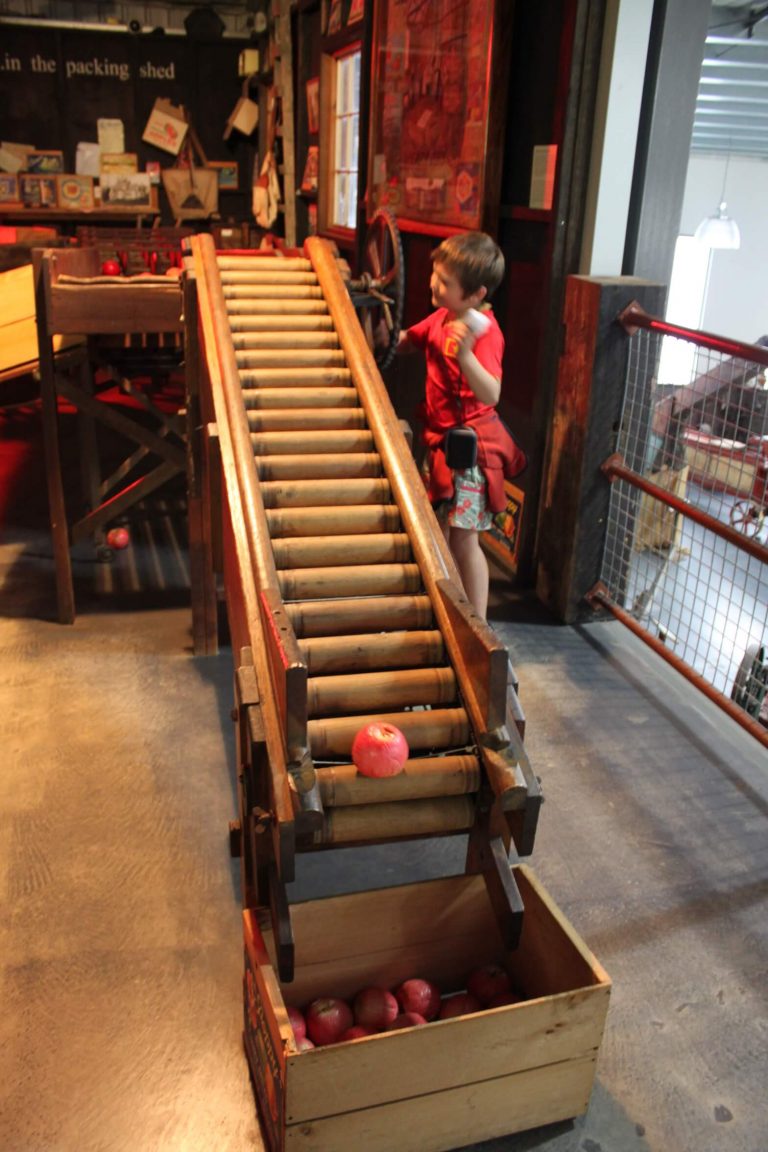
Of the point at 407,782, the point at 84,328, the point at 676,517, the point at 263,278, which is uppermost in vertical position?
the point at 263,278

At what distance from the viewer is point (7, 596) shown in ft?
14.8

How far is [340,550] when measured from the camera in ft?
8.56

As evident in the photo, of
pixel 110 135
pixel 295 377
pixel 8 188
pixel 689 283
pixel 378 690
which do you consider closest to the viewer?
pixel 378 690

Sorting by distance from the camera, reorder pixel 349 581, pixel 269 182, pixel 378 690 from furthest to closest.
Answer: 1. pixel 269 182
2. pixel 349 581
3. pixel 378 690

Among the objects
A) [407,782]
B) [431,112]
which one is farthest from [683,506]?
[431,112]

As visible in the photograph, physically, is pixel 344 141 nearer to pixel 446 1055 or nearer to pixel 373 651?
pixel 373 651

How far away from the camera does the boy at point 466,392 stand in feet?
10.7

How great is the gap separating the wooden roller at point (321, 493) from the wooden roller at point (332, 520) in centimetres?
5

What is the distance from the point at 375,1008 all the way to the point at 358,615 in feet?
2.95

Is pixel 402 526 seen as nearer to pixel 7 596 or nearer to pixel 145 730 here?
pixel 145 730

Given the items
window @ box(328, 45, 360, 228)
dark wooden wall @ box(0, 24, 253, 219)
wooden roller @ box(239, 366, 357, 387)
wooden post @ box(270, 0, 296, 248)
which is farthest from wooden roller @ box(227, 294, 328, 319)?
dark wooden wall @ box(0, 24, 253, 219)

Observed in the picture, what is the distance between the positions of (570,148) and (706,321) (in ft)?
34.5

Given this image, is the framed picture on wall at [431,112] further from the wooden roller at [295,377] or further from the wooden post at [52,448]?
the wooden post at [52,448]

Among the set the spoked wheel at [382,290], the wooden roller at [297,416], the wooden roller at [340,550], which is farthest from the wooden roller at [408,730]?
the spoked wheel at [382,290]
